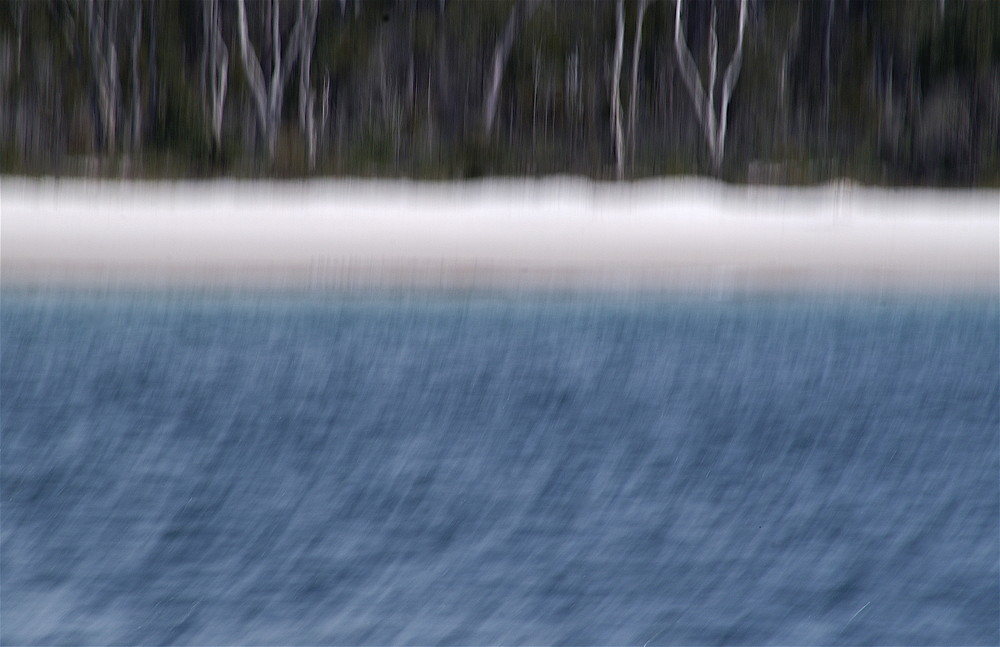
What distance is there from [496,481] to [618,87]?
13.6m

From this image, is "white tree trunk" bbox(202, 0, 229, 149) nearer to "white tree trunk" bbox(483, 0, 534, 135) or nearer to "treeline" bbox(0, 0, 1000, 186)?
"treeline" bbox(0, 0, 1000, 186)

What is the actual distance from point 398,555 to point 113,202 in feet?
35.6

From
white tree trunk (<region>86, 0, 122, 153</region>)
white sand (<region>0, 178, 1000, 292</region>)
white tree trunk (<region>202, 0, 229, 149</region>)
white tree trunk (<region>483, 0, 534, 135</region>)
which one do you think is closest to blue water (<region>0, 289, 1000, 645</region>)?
white sand (<region>0, 178, 1000, 292</region>)

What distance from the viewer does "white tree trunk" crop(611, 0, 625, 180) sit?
60.5 feet

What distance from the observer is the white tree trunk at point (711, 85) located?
1853 centimetres

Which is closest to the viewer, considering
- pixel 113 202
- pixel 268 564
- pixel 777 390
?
pixel 268 564

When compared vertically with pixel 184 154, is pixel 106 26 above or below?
above

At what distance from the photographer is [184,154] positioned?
61.2 ft

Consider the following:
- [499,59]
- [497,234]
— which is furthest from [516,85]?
[497,234]

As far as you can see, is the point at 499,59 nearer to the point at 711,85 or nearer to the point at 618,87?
the point at 618,87

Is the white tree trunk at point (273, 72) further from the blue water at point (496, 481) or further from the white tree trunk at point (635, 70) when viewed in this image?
the blue water at point (496, 481)

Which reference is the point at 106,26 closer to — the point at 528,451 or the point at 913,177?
the point at 913,177

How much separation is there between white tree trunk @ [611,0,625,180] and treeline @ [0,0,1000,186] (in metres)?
0.04

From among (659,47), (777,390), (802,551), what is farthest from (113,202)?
(802,551)
